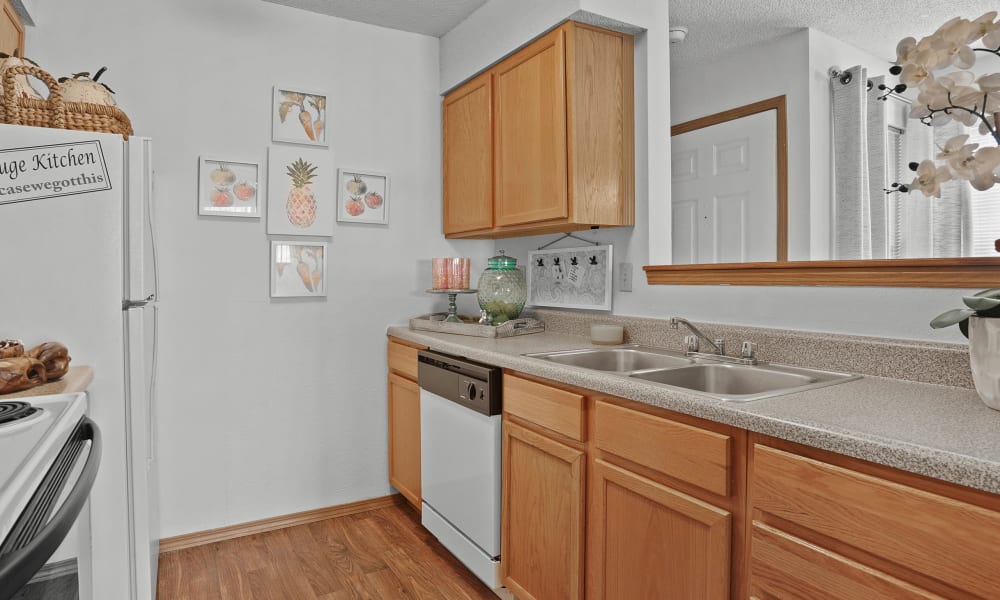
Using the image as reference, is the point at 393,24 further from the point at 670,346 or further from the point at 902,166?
the point at 902,166

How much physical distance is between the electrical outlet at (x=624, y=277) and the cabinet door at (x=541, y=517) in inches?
31.1

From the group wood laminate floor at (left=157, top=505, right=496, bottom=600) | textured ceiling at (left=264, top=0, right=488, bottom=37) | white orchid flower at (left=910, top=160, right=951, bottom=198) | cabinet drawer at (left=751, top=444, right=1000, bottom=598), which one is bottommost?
wood laminate floor at (left=157, top=505, right=496, bottom=600)

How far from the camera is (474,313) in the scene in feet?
10.2

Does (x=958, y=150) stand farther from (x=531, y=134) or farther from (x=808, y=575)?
(x=531, y=134)

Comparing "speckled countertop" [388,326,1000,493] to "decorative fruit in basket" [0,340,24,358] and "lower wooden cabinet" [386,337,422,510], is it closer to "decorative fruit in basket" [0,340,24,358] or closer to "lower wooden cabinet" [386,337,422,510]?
"lower wooden cabinet" [386,337,422,510]

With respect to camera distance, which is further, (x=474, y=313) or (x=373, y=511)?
(x=474, y=313)

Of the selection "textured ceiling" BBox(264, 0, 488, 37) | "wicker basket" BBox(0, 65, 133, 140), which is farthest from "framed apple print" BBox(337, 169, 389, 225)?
"wicker basket" BBox(0, 65, 133, 140)

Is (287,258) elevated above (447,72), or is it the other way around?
(447,72)

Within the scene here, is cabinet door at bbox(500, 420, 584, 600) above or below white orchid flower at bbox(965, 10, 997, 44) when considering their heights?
below

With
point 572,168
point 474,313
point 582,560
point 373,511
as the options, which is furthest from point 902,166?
point 373,511

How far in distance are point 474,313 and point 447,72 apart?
1230 mm

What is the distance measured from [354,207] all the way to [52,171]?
4.50 feet

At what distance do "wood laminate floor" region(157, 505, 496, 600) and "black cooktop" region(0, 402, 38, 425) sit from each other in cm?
129

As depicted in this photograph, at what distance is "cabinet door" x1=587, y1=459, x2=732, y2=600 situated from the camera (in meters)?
1.22
